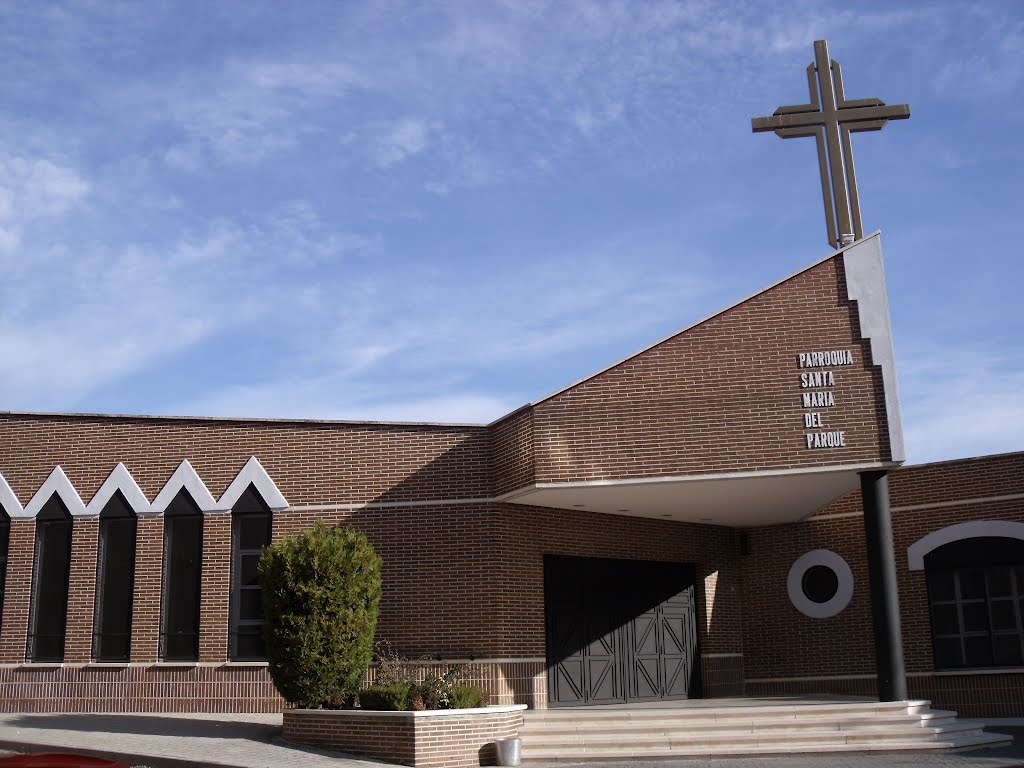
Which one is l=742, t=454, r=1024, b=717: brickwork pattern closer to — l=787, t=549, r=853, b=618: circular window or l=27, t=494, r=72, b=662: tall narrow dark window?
l=787, t=549, r=853, b=618: circular window

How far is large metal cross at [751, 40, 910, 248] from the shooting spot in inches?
759

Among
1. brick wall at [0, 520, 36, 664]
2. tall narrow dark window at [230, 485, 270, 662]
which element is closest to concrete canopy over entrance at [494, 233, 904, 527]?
tall narrow dark window at [230, 485, 270, 662]

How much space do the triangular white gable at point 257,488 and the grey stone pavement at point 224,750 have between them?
400 cm

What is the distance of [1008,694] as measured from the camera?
19.5 metres

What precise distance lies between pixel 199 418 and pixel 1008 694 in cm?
1545

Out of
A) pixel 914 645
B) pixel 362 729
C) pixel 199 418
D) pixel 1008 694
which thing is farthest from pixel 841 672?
pixel 199 418

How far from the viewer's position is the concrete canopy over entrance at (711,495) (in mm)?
17297

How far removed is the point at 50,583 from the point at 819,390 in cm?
1417

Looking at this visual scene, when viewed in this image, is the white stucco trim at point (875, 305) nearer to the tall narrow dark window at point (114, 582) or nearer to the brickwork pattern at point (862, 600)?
the brickwork pattern at point (862, 600)

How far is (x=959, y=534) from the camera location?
20.2 m

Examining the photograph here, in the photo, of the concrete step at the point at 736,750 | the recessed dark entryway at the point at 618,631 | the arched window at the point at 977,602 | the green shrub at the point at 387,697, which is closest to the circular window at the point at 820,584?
the arched window at the point at 977,602

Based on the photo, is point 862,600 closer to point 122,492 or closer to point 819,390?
point 819,390

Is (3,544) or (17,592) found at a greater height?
(3,544)

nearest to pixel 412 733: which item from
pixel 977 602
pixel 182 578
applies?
pixel 182 578
